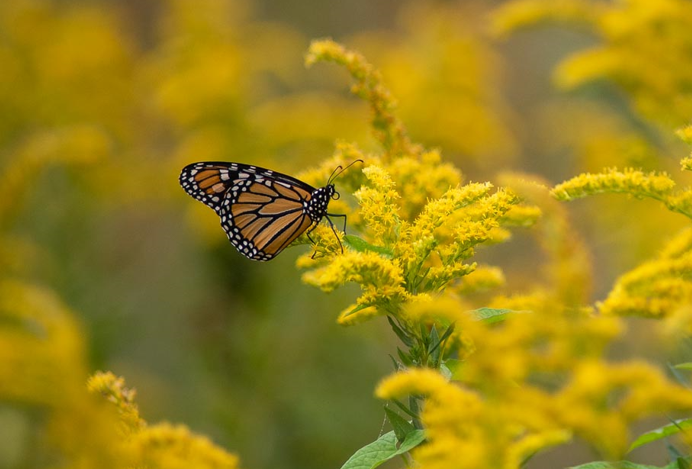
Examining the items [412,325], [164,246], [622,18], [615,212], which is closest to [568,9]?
[622,18]

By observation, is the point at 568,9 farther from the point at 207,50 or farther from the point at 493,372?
the point at 493,372

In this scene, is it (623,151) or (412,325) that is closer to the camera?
(412,325)

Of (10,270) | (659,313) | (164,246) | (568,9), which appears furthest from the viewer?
(164,246)

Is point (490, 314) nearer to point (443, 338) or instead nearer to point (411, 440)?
point (443, 338)

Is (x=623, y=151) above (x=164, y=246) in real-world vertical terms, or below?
below

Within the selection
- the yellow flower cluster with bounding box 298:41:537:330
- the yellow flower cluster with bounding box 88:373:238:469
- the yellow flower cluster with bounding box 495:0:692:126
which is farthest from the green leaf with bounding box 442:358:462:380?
the yellow flower cluster with bounding box 495:0:692:126

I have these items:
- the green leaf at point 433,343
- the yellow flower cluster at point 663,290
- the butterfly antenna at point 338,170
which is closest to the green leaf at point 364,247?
the green leaf at point 433,343

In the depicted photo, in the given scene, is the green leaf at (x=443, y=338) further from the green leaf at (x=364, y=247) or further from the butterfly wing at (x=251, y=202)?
the butterfly wing at (x=251, y=202)

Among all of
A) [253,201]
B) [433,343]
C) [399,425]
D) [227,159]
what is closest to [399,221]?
[433,343]
